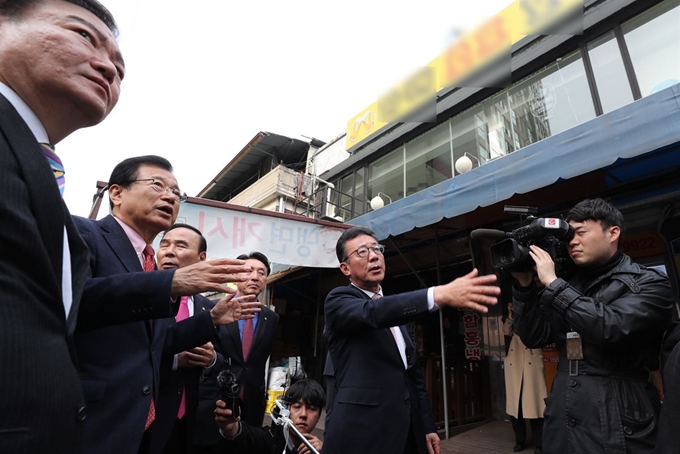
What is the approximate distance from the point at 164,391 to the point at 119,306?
851mm

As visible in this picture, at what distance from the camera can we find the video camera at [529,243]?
1.91 m

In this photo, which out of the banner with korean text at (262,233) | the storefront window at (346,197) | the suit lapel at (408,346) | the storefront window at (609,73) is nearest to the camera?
the suit lapel at (408,346)

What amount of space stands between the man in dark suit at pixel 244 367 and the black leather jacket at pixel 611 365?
5.98 feet

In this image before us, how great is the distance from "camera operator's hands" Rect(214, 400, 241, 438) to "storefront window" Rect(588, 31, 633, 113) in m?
5.78

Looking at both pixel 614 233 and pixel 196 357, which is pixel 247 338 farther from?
pixel 614 233

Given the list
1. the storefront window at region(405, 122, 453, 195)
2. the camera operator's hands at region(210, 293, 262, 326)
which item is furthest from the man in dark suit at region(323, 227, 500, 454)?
the storefront window at region(405, 122, 453, 195)

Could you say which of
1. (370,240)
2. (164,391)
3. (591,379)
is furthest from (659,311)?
(164,391)

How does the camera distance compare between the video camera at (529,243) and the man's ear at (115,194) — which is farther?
the video camera at (529,243)

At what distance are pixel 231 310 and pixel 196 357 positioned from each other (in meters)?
0.37

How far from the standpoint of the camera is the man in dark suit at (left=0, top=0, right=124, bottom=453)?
62 cm

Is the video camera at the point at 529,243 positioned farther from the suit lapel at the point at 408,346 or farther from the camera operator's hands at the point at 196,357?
the camera operator's hands at the point at 196,357

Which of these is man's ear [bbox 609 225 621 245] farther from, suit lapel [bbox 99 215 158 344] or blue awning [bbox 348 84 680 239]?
suit lapel [bbox 99 215 158 344]

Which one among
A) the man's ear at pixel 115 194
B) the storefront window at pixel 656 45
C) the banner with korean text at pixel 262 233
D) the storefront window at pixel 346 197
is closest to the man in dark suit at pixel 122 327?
the man's ear at pixel 115 194

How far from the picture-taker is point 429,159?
311 inches
